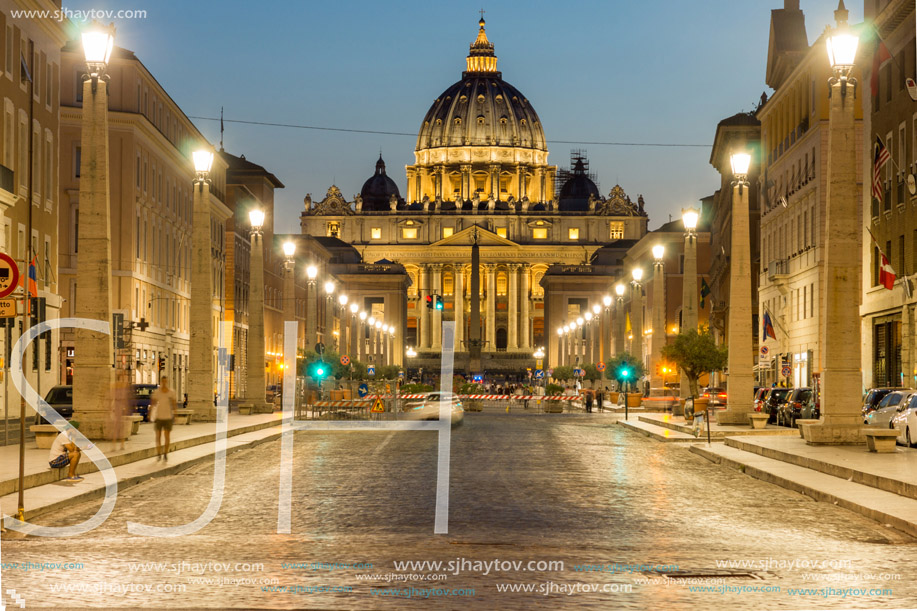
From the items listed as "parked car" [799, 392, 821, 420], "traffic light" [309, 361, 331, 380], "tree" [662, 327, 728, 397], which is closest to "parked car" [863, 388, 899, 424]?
"parked car" [799, 392, 821, 420]

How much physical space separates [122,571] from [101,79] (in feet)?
61.2

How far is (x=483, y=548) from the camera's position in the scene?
45.5 ft

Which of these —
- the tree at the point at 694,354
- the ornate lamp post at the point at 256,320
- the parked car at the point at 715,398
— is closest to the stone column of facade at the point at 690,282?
the tree at the point at 694,354

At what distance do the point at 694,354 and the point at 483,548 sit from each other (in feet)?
138

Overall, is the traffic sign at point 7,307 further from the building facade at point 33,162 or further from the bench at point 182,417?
the bench at point 182,417

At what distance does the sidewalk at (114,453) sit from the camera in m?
20.6

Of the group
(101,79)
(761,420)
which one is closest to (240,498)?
(101,79)

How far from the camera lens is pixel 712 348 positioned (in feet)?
183

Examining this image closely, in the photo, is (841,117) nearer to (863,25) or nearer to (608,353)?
(863,25)

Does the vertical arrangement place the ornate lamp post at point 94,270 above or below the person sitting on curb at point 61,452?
above

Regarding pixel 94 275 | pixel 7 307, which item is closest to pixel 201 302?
pixel 94 275

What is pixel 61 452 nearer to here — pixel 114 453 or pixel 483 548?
pixel 114 453

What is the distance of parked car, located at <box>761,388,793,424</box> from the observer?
1906 inches

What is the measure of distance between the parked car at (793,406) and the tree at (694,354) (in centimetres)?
789
